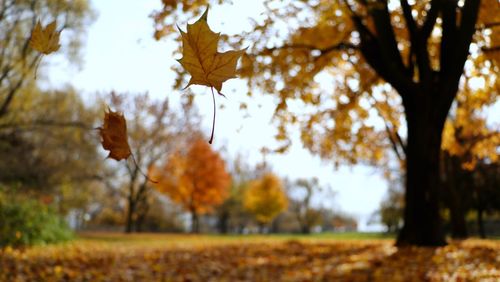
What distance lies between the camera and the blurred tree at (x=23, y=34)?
13602 millimetres

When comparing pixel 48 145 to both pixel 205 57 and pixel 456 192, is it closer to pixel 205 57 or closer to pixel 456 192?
pixel 456 192

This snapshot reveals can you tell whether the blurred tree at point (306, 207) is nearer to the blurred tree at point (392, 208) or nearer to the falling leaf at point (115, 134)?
the blurred tree at point (392, 208)

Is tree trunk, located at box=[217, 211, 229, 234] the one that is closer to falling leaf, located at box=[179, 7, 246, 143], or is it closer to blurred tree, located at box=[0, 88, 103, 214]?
blurred tree, located at box=[0, 88, 103, 214]

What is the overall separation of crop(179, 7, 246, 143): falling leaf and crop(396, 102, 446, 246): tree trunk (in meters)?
6.52

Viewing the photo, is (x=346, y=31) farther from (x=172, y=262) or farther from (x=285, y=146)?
(x=172, y=262)

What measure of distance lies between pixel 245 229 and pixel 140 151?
114ft

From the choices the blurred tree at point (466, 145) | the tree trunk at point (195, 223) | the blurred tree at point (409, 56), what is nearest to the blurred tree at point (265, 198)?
the tree trunk at point (195, 223)

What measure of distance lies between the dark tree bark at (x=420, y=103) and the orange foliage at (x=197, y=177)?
2109 cm

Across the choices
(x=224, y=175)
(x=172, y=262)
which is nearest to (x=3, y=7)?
(x=172, y=262)

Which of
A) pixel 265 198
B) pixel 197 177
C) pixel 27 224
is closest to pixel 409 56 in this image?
pixel 27 224

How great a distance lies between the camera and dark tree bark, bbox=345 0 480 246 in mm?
6930

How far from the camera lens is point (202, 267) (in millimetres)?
5750

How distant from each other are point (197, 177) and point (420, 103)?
75.0ft

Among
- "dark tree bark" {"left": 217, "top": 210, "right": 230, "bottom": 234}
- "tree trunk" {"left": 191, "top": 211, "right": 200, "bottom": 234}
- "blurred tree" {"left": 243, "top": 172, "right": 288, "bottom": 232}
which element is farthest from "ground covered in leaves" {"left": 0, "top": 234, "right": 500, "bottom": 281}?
"dark tree bark" {"left": 217, "top": 210, "right": 230, "bottom": 234}
